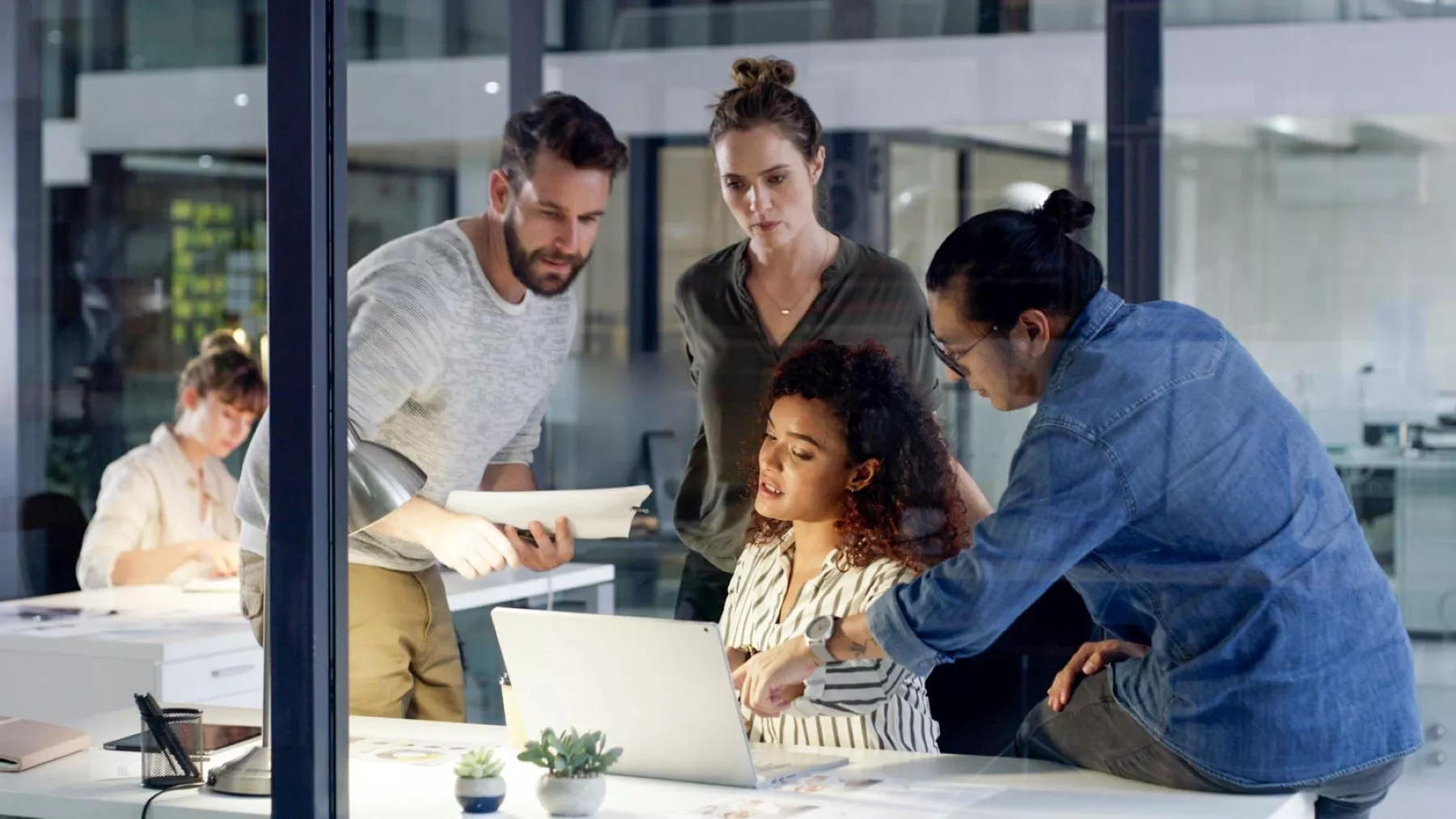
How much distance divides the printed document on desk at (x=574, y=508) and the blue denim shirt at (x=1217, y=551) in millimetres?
721

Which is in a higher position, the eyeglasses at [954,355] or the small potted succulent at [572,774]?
the eyeglasses at [954,355]

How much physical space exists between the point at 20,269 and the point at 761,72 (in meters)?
2.06

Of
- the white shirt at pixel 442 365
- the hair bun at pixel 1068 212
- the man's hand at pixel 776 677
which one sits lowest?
the man's hand at pixel 776 677

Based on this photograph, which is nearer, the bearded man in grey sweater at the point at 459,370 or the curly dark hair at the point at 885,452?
the curly dark hair at the point at 885,452

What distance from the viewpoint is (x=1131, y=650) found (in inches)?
97.0

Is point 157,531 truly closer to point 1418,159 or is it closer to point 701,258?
point 701,258

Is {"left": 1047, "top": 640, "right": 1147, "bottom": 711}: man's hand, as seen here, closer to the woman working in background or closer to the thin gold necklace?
the thin gold necklace

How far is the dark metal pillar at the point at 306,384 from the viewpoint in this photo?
8.91 feet

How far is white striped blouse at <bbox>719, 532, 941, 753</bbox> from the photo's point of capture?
8.57 feet

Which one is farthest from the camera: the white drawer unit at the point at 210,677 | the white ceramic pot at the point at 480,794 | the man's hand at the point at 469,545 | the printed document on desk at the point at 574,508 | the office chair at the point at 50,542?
the office chair at the point at 50,542

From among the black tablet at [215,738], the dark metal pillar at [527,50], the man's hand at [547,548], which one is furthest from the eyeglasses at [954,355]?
the black tablet at [215,738]

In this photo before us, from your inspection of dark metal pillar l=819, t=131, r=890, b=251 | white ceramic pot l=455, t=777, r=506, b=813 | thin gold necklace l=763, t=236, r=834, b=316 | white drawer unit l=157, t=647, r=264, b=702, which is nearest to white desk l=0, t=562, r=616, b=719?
white drawer unit l=157, t=647, r=264, b=702

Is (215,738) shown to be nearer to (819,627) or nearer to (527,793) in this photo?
(527,793)

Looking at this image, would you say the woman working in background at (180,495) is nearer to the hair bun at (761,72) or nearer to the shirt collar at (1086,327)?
the hair bun at (761,72)
